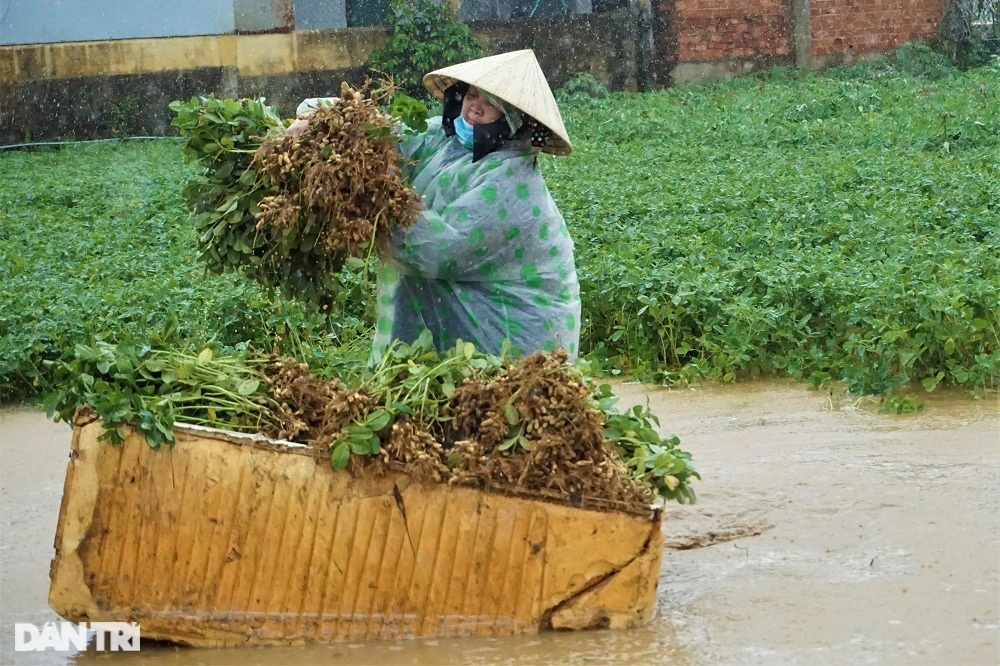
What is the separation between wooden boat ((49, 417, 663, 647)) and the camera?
11.8 ft

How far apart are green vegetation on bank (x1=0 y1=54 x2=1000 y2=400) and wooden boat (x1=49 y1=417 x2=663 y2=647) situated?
0.56 m

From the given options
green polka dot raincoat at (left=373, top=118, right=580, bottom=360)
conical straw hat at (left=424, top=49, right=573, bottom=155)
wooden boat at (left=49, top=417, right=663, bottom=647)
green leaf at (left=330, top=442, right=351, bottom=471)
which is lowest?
wooden boat at (left=49, top=417, right=663, bottom=647)

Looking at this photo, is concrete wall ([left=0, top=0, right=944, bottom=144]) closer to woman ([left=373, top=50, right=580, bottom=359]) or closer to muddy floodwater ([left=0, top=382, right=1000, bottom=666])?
muddy floodwater ([left=0, top=382, right=1000, bottom=666])

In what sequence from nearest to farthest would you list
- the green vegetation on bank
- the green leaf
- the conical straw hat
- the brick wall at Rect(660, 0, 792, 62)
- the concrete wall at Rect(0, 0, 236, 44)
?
the green leaf, the conical straw hat, the green vegetation on bank, the concrete wall at Rect(0, 0, 236, 44), the brick wall at Rect(660, 0, 792, 62)

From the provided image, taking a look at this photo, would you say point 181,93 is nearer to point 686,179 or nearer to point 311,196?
point 686,179

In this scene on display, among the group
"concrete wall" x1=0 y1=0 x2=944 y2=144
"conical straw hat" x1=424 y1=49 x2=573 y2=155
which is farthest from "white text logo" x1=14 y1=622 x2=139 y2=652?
"concrete wall" x1=0 y1=0 x2=944 y2=144

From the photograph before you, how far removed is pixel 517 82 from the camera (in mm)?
4000

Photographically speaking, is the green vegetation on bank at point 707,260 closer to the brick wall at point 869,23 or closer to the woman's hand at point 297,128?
the woman's hand at point 297,128

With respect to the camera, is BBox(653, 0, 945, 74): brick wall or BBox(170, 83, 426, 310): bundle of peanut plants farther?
BBox(653, 0, 945, 74): brick wall

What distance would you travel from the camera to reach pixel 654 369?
6773 mm

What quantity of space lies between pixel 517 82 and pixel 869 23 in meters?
14.5

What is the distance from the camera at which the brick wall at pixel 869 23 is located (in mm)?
17016

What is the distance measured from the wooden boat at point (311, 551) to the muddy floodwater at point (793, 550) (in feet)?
0.29

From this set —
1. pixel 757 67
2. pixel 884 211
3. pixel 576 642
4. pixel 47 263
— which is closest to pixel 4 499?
pixel 576 642
